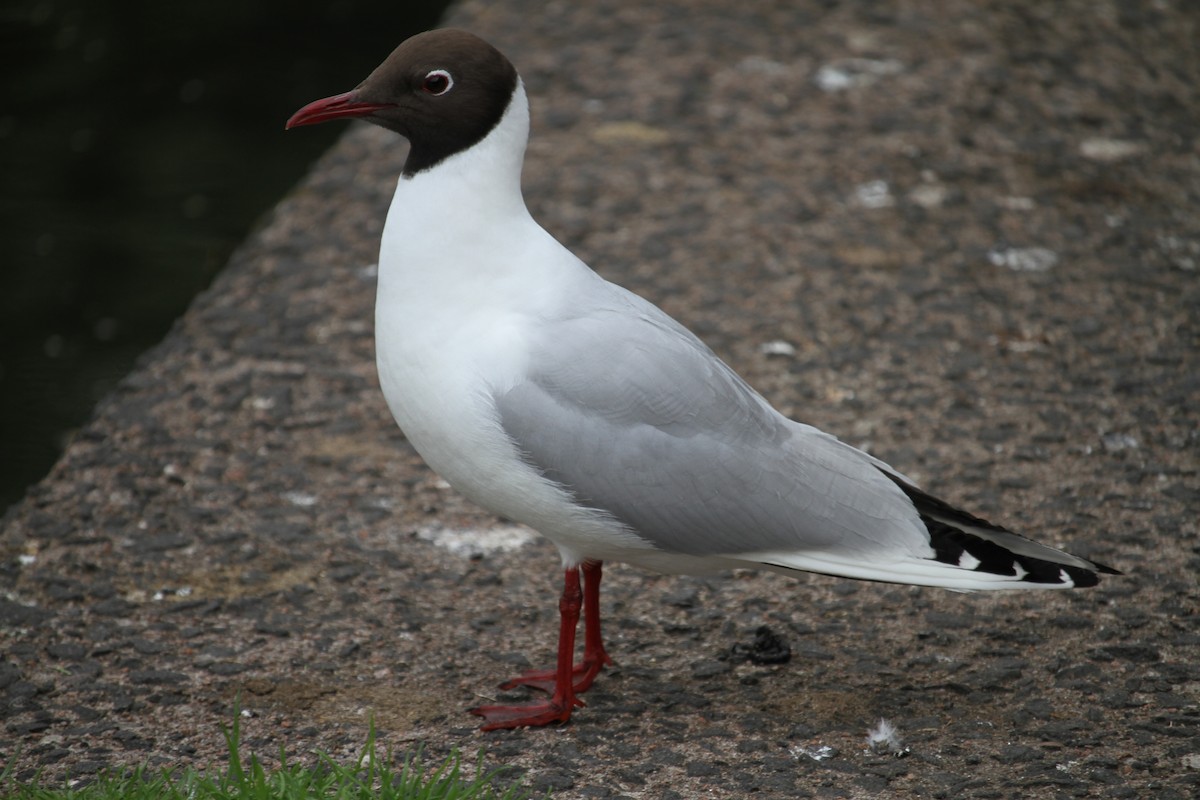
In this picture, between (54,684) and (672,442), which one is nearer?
(672,442)

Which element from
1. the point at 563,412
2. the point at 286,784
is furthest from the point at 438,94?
the point at 286,784

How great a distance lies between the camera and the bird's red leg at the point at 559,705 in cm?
334

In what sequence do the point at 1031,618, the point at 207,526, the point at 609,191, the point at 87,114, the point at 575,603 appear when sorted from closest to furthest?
the point at 575,603 → the point at 1031,618 → the point at 207,526 → the point at 609,191 → the point at 87,114

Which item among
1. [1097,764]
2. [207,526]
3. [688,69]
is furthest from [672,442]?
[688,69]

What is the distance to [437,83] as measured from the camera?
3.25m

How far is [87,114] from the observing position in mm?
7648

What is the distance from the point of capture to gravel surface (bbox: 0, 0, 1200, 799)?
3332mm

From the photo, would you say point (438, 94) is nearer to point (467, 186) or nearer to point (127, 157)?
point (467, 186)

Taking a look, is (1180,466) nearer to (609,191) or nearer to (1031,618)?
(1031,618)

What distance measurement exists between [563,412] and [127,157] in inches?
200

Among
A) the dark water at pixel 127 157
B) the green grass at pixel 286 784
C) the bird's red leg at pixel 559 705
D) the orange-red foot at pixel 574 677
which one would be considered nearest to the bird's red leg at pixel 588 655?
the orange-red foot at pixel 574 677

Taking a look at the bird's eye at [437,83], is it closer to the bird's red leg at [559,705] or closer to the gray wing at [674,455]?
the gray wing at [674,455]

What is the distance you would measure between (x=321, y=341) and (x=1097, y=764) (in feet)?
9.95

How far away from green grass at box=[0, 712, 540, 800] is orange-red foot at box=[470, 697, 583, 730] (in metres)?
0.24
